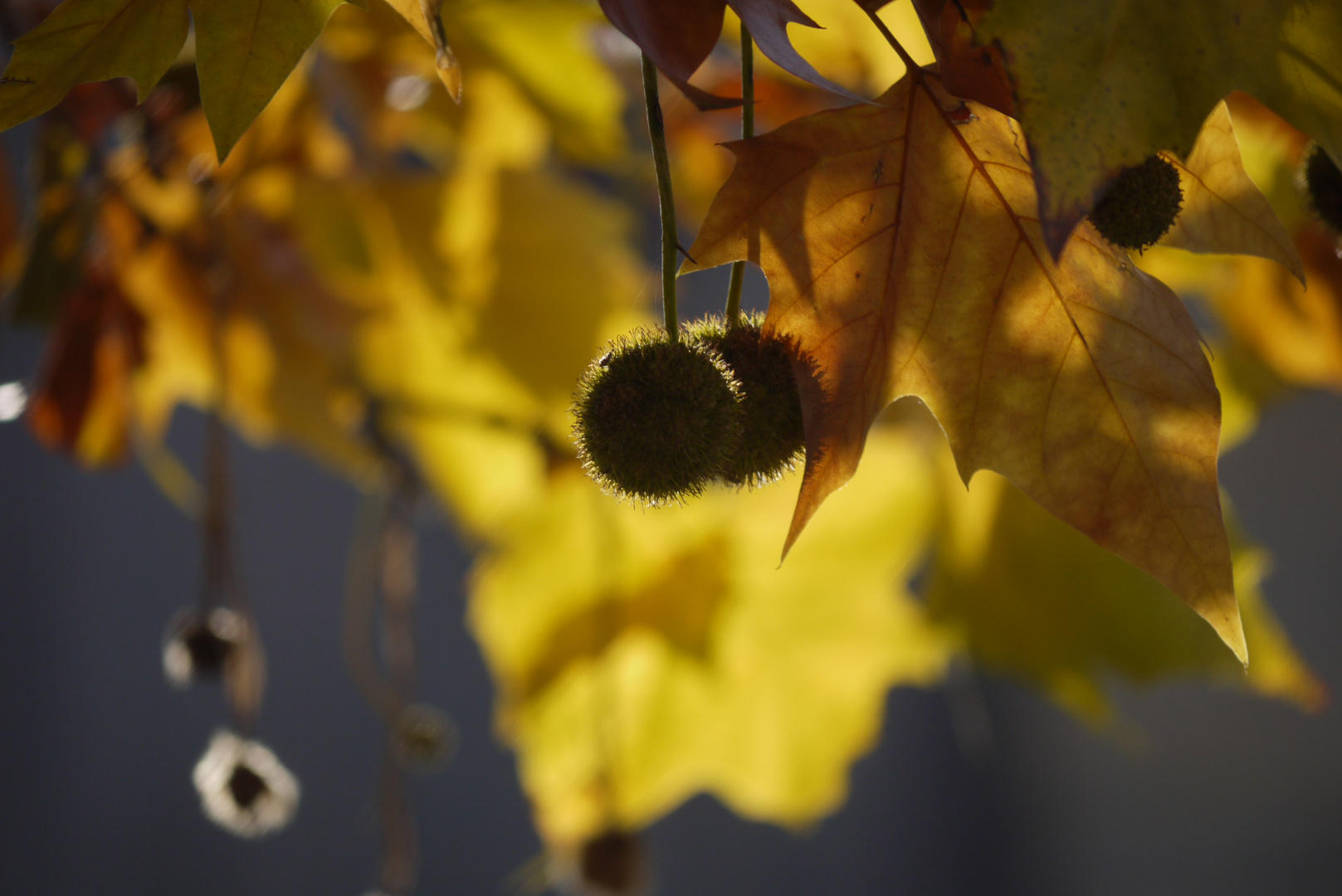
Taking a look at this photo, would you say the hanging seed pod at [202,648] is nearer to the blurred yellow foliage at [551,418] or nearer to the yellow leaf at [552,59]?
the blurred yellow foliage at [551,418]

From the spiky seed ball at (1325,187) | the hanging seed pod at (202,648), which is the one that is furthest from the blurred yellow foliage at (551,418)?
the spiky seed ball at (1325,187)

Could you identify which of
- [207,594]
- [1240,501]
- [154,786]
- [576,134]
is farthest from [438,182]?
[1240,501]

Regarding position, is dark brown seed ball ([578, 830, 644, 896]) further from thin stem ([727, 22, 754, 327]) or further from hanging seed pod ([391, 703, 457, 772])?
thin stem ([727, 22, 754, 327])

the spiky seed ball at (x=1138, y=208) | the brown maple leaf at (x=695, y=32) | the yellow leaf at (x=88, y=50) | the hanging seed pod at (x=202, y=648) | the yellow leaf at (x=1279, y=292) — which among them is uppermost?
the brown maple leaf at (x=695, y=32)

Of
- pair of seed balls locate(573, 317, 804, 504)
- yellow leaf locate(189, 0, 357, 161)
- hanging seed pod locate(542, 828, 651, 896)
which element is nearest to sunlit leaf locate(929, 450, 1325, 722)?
hanging seed pod locate(542, 828, 651, 896)

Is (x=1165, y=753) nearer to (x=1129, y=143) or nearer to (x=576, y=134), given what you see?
(x=576, y=134)

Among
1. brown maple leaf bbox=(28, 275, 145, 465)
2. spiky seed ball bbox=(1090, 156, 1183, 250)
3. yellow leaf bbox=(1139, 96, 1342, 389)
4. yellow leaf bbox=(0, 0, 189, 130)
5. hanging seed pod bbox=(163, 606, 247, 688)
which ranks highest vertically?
yellow leaf bbox=(0, 0, 189, 130)
